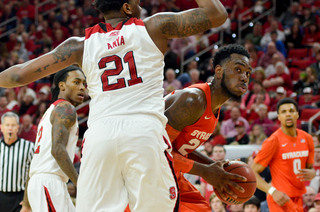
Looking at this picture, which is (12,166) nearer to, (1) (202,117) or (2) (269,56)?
(1) (202,117)

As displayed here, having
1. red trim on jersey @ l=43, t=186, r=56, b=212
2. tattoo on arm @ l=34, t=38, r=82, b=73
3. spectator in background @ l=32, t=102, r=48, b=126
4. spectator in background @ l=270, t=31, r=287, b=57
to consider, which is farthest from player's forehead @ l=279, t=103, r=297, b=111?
spectator in background @ l=32, t=102, r=48, b=126

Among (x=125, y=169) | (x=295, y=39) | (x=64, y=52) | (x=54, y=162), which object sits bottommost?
(x=295, y=39)

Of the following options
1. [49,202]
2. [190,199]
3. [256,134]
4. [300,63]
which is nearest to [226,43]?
[300,63]

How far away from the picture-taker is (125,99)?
9.38 ft

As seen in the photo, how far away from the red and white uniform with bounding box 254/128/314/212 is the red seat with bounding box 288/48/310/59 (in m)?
6.85

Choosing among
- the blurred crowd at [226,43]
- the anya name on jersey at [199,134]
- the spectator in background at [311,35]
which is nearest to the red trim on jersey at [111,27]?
the anya name on jersey at [199,134]

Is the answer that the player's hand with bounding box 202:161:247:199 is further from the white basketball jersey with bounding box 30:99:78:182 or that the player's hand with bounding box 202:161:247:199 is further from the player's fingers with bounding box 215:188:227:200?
the white basketball jersey with bounding box 30:99:78:182

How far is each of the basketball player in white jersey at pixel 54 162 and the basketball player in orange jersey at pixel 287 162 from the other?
2.44 meters

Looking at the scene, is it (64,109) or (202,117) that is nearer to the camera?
(202,117)

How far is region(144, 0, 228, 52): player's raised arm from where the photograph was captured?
2889 millimetres

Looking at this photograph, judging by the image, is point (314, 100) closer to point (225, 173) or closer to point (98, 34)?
point (225, 173)

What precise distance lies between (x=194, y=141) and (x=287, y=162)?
6.96 feet

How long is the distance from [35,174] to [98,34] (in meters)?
1.84

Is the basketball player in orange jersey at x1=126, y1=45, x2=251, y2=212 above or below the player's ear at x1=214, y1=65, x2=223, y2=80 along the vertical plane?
below
